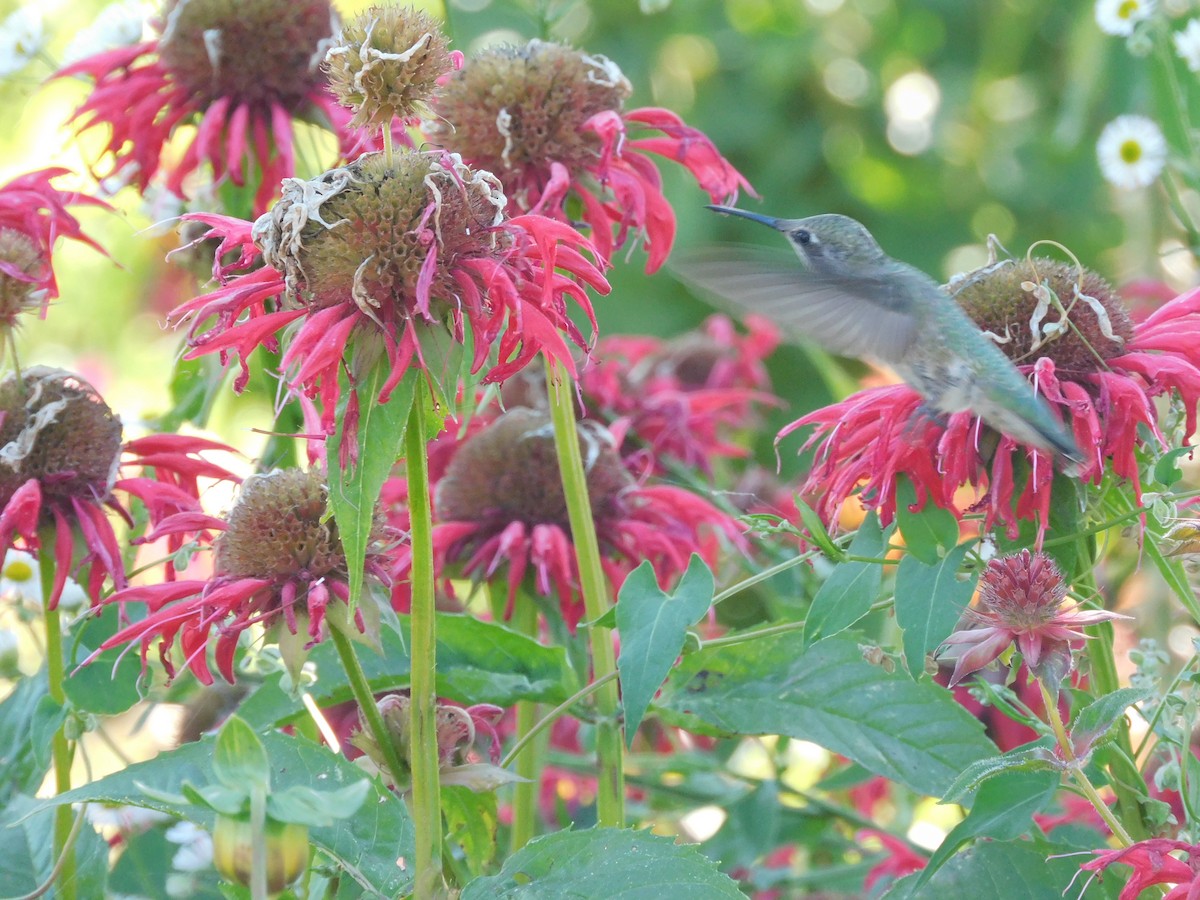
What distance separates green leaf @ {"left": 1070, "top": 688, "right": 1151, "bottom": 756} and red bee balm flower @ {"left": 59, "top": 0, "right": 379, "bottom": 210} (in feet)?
2.36

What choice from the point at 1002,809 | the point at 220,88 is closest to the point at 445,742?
the point at 1002,809

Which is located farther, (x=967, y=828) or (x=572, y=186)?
(x=572, y=186)

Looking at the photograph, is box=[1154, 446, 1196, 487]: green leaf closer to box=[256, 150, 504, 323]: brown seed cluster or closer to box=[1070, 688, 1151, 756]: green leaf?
box=[1070, 688, 1151, 756]: green leaf

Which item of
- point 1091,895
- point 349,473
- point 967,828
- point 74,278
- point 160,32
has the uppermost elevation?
point 160,32

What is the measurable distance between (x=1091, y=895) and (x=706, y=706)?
0.25 m

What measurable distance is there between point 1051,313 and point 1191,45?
43cm

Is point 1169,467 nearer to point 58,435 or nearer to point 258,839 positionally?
point 258,839

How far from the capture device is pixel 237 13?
114cm

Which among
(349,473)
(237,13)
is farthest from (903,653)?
(237,13)

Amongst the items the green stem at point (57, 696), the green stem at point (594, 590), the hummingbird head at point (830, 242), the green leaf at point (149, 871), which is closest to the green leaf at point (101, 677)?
the green stem at point (57, 696)

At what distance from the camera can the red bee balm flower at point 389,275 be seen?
661mm

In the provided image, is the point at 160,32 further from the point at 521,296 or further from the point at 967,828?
the point at 967,828

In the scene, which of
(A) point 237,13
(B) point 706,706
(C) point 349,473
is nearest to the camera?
(C) point 349,473

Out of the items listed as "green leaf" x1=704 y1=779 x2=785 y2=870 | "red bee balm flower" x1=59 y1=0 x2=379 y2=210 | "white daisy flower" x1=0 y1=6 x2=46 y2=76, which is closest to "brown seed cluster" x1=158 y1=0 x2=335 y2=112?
"red bee balm flower" x1=59 y1=0 x2=379 y2=210
